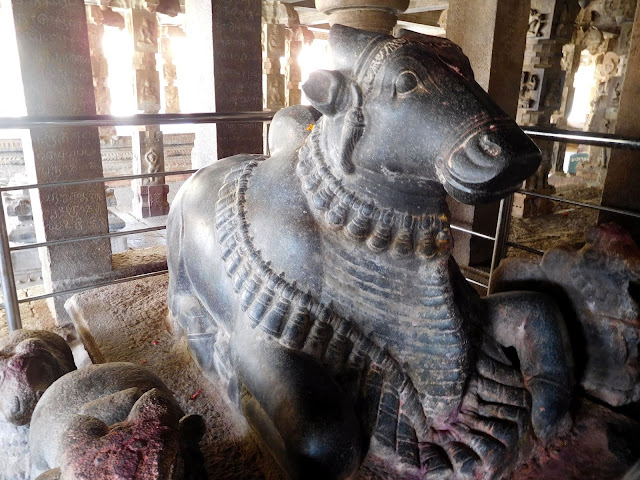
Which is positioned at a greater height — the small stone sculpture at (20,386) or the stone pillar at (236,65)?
the stone pillar at (236,65)

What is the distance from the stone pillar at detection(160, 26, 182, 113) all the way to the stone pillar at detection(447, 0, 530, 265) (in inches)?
326

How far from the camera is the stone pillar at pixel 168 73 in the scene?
33.9ft

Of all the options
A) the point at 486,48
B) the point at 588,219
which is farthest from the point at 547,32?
the point at 486,48

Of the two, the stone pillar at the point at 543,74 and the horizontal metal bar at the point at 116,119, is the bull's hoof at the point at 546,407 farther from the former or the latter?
the stone pillar at the point at 543,74

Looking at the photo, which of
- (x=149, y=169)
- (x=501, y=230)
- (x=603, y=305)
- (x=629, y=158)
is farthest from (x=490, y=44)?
(x=149, y=169)

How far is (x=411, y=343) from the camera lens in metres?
1.10

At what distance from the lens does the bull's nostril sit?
36.4 inches

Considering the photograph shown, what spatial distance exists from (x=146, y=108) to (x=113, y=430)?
22.5ft

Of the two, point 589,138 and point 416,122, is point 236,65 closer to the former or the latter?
point 589,138

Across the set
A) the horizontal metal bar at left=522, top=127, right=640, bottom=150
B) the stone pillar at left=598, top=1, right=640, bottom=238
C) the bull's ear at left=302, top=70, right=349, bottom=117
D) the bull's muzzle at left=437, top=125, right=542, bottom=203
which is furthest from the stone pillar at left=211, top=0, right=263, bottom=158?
the bull's muzzle at left=437, top=125, right=542, bottom=203

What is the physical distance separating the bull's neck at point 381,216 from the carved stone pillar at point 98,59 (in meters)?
7.19

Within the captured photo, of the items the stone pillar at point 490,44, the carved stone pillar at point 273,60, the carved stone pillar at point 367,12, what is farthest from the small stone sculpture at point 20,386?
the carved stone pillar at point 273,60

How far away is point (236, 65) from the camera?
286cm

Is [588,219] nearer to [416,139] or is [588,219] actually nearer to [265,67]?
[416,139]
